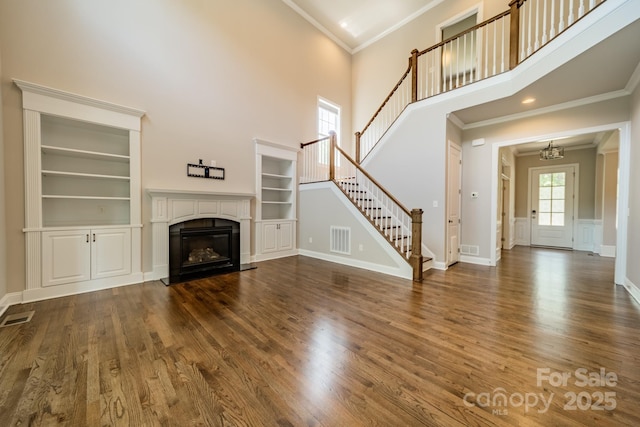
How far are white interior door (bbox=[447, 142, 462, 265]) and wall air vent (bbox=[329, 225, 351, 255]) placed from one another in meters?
1.97

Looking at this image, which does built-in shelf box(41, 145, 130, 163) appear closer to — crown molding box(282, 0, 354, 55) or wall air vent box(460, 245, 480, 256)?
crown molding box(282, 0, 354, 55)

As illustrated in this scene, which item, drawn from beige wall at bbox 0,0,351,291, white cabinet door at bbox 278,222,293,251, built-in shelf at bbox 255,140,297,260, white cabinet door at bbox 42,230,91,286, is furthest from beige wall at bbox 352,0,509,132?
white cabinet door at bbox 42,230,91,286

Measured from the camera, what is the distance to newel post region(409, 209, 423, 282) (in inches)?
153

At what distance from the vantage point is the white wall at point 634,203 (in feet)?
10.6

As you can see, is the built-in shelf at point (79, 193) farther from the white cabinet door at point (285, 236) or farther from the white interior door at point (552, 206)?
the white interior door at point (552, 206)

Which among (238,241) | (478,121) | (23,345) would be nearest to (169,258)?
(238,241)

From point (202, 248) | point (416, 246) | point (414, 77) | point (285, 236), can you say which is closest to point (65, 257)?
point (202, 248)

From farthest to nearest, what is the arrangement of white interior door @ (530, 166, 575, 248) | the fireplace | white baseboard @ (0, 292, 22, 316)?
1. white interior door @ (530, 166, 575, 248)
2. the fireplace
3. white baseboard @ (0, 292, 22, 316)

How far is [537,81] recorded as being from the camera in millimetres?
3400

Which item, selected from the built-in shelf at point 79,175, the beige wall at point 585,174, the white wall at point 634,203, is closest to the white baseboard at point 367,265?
the white wall at point 634,203

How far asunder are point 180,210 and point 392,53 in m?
6.94

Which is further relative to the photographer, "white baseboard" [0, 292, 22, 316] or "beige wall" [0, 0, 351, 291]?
"beige wall" [0, 0, 351, 291]

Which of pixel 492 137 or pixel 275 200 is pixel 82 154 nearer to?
pixel 275 200

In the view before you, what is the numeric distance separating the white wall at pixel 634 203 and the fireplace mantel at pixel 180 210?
5992mm
